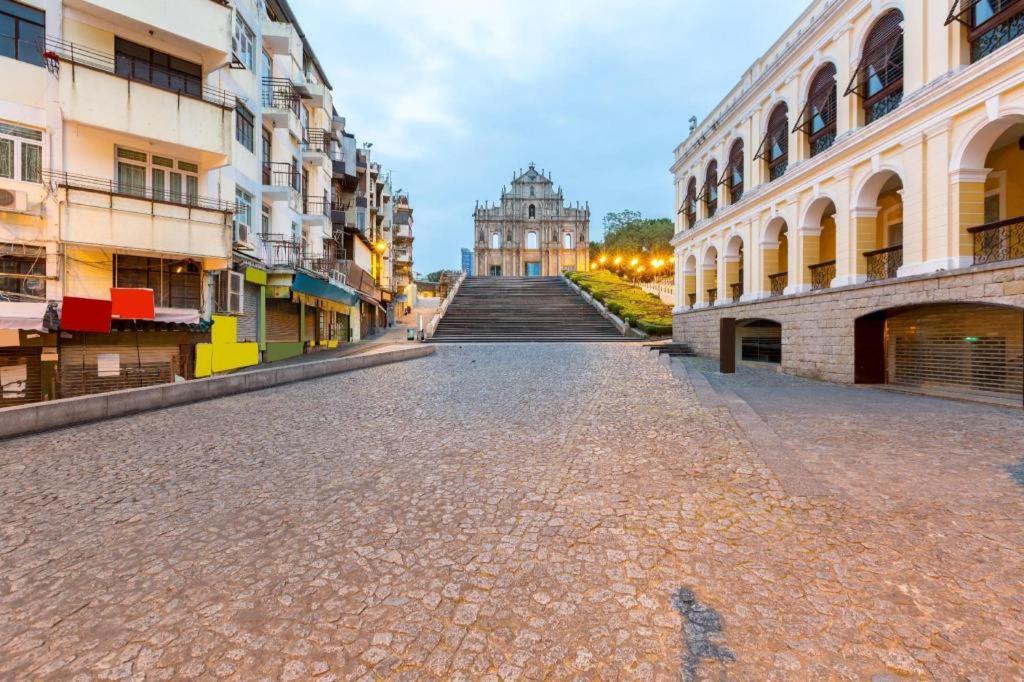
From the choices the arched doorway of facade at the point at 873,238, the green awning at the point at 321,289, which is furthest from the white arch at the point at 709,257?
the green awning at the point at 321,289

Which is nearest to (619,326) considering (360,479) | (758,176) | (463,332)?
(463,332)

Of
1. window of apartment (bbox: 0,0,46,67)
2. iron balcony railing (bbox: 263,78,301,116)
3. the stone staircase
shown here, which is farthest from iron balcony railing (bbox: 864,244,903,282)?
window of apartment (bbox: 0,0,46,67)

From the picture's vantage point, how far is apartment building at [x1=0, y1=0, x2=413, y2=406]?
39.7ft

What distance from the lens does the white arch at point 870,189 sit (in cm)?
1277

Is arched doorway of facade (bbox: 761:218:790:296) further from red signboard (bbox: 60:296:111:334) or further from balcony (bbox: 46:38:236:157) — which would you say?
red signboard (bbox: 60:296:111:334)

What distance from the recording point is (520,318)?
30.6 m

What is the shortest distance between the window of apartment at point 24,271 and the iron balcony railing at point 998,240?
21.7 metres

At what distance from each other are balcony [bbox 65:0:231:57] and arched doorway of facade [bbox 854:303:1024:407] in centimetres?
1986

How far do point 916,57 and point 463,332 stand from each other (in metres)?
21.5

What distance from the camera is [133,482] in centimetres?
484

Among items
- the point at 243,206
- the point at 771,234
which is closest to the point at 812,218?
the point at 771,234

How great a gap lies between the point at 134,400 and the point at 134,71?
11163mm

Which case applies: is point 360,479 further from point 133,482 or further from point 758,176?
point 758,176

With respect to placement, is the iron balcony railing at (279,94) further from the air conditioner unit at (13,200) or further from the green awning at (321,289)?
the air conditioner unit at (13,200)
